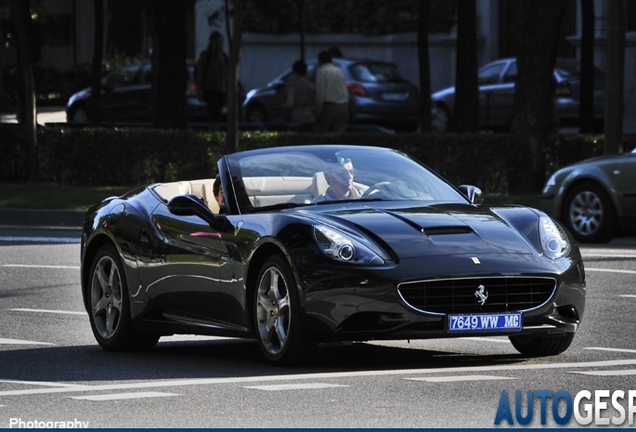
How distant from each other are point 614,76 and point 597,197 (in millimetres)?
4461

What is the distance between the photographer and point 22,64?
87.1 ft

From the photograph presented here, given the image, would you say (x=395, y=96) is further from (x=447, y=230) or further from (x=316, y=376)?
(x=316, y=376)

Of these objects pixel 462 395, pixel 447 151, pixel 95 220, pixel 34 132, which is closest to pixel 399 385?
pixel 462 395

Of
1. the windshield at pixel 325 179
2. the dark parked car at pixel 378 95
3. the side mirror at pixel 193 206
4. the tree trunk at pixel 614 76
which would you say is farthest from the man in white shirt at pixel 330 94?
the side mirror at pixel 193 206

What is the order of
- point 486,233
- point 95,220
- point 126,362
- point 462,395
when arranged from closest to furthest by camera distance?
point 462,395, point 486,233, point 126,362, point 95,220

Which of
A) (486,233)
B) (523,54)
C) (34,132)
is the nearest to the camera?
(486,233)

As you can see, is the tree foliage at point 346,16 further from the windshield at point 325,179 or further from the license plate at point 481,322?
A: the license plate at point 481,322

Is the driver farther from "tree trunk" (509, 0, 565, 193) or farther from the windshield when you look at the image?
"tree trunk" (509, 0, 565, 193)

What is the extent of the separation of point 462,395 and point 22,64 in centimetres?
1959

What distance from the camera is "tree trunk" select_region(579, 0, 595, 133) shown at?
30.5 m

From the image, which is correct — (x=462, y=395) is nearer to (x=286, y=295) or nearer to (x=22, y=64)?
(x=286, y=295)

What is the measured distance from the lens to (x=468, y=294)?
8930 millimetres

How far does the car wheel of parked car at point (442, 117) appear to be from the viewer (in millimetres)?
37000

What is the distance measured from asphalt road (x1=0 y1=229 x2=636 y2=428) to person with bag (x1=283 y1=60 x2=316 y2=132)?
1548cm
